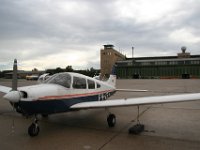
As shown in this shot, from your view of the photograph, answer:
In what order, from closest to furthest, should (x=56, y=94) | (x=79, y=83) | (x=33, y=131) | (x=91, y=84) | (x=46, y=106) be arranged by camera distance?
1. (x=33, y=131)
2. (x=46, y=106)
3. (x=56, y=94)
4. (x=79, y=83)
5. (x=91, y=84)

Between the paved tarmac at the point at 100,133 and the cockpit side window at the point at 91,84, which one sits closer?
the paved tarmac at the point at 100,133

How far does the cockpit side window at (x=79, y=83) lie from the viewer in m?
7.59

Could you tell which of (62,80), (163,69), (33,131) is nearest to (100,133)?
(33,131)

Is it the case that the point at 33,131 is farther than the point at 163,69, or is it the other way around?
the point at 163,69

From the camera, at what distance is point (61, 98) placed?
269 inches

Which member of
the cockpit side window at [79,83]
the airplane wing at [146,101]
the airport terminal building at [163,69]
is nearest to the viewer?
the airplane wing at [146,101]

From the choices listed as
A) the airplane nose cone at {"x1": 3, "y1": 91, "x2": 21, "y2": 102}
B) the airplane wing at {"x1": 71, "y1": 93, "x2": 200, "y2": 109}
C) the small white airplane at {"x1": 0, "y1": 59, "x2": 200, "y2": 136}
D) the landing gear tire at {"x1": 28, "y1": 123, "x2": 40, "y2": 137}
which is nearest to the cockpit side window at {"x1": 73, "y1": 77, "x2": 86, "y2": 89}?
the small white airplane at {"x1": 0, "y1": 59, "x2": 200, "y2": 136}

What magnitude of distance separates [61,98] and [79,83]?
3.83 ft

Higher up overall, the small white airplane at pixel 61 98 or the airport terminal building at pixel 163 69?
Answer: the airport terminal building at pixel 163 69

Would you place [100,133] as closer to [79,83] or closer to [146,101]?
[146,101]

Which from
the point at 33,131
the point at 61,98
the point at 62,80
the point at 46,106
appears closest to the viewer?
the point at 33,131

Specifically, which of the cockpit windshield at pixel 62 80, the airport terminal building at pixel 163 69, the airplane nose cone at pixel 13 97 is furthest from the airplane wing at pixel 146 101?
the airport terminal building at pixel 163 69

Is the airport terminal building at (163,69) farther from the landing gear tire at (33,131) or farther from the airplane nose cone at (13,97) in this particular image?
the airplane nose cone at (13,97)

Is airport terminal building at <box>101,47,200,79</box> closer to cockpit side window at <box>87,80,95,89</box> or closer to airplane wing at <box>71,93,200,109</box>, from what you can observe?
cockpit side window at <box>87,80,95,89</box>
